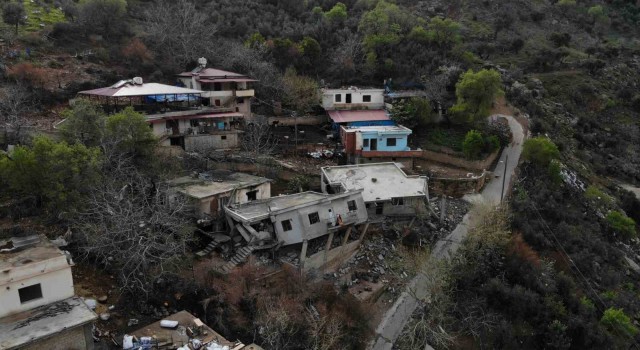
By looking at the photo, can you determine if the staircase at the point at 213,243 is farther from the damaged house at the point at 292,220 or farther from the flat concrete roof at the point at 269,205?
the flat concrete roof at the point at 269,205

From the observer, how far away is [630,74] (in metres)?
64.1

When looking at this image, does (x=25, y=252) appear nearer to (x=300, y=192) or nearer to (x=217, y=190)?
(x=217, y=190)

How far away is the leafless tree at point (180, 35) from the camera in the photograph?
4972 centimetres

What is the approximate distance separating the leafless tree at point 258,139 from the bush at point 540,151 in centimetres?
1957

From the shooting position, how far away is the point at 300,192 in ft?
103

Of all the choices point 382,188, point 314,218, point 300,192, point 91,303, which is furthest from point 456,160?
point 91,303

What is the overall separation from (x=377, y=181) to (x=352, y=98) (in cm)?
1535

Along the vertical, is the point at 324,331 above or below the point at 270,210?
below

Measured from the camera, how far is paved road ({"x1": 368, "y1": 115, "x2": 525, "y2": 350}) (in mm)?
24875

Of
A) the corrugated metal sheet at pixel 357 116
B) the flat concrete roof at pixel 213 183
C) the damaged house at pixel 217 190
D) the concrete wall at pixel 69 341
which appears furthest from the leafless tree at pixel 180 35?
the concrete wall at pixel 69 341

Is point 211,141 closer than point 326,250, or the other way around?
point 326,250

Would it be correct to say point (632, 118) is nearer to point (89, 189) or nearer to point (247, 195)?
point (247, 195)

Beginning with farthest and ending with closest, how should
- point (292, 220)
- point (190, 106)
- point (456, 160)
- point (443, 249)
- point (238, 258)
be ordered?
1. point (190, 106)
2. point (456, 160)
3. point (443, 249)
4. point (292, 220)
5. point (238, 258)

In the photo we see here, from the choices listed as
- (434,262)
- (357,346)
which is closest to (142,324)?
(357,346)
